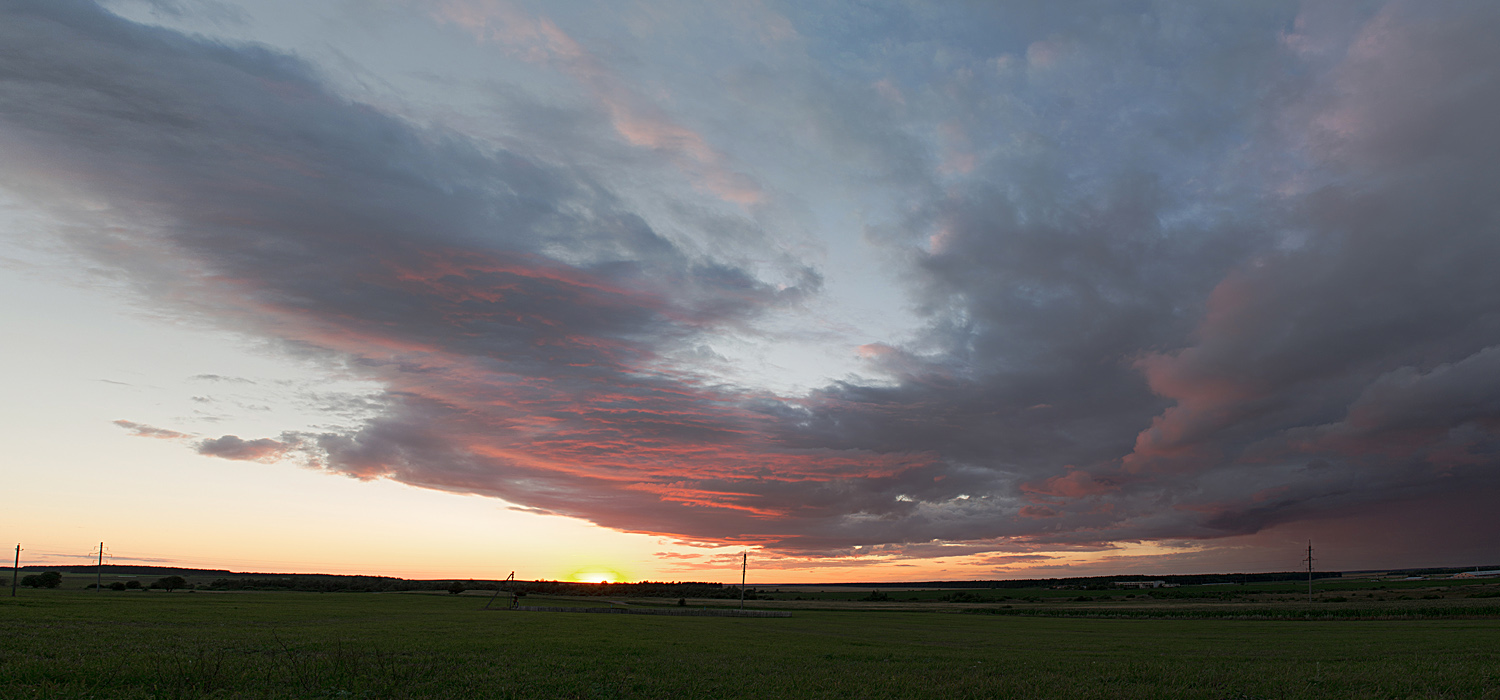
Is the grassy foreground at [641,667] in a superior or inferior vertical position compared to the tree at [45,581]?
superior

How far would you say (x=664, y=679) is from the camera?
24109mm

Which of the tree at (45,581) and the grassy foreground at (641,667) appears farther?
the tree at (45,581)

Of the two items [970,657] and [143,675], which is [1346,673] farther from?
[143,675]

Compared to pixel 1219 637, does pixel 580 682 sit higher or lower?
higher

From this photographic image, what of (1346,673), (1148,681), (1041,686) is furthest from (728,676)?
(1346,673)

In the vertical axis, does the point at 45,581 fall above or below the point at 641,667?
below

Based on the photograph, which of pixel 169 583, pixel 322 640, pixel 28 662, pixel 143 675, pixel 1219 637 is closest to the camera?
pixel 143 675

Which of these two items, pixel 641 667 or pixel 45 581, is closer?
pixel 641 667

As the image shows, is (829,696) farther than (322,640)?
No

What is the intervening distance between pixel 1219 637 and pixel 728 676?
167 ft

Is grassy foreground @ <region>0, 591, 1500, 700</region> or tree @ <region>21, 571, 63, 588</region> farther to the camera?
tree @ <region>21, 571, 63, 588</region>

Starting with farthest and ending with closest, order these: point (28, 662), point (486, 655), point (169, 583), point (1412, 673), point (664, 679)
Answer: point (169, 583)
point (486, 655)
point (1412, 673)
point (664, 679)
point (28, 662)

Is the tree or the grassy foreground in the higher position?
the grassy foreground

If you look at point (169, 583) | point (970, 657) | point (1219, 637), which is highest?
point (970, 657)
